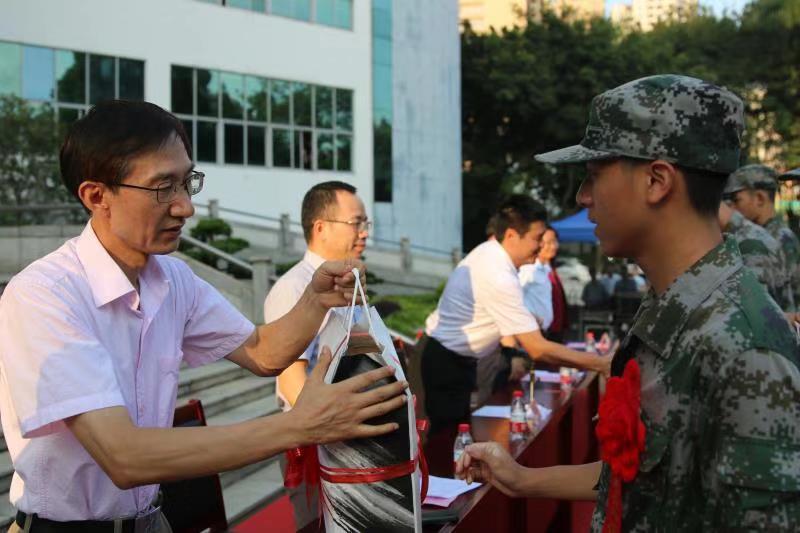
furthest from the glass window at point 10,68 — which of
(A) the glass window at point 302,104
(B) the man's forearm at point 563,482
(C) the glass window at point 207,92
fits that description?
(B) the man's forearm at point 563,482

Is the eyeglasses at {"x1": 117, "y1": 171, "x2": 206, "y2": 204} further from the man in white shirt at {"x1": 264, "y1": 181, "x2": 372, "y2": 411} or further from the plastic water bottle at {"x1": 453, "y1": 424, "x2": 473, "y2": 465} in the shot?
the plastic water bottle at {"x1": 453, "y1": 424, "x2": 473, "y2": 465}

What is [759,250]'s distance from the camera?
477 cm

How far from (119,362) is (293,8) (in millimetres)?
21462

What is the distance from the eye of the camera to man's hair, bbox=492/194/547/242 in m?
5.16

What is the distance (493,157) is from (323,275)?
2815cm

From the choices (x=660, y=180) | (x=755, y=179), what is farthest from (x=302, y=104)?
(x=660, y=180)

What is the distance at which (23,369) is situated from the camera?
170 centimetres

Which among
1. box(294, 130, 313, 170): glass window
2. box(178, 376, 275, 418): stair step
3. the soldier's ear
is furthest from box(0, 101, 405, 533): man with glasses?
box(294, 130, 313, 170): glass window

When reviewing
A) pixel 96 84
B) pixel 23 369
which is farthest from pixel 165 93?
pixel 23 369

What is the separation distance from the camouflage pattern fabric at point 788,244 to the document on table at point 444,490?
329 centimetres

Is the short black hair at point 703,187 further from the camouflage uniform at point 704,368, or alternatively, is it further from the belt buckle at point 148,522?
the belt buckle at point 148,522

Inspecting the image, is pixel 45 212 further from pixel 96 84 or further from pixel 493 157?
pixel 493 157

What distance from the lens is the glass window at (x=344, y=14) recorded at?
22952mm

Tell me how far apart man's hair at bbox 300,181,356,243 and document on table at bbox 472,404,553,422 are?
1461 millimetres
